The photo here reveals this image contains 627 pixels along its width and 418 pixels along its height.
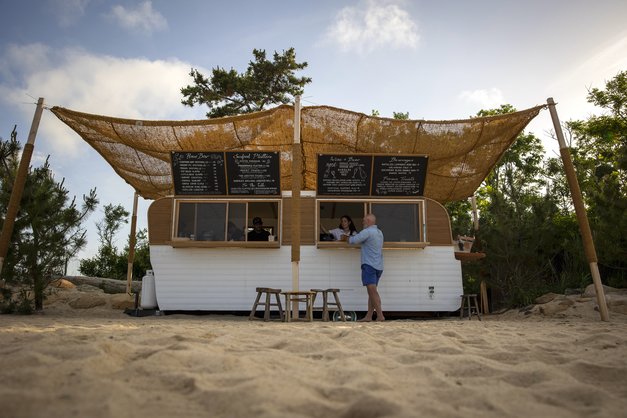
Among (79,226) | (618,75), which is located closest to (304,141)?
(79,226)

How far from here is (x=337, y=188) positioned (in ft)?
26.6

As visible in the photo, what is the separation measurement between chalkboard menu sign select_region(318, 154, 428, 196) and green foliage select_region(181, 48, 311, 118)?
8865 millimetres

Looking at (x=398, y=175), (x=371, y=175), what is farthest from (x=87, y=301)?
(x=398, y=175)

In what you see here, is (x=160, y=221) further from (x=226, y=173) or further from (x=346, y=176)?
(x=346, y=176)

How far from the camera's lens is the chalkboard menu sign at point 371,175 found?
809cm

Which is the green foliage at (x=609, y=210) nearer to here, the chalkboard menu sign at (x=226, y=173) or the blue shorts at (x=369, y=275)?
the blue shorts at (x=369, y=275)

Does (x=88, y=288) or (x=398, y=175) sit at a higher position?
(x=398, y=175)

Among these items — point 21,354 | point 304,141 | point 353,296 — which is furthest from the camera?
point 304,141

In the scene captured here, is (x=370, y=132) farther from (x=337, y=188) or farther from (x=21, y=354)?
(x=21, y=354)

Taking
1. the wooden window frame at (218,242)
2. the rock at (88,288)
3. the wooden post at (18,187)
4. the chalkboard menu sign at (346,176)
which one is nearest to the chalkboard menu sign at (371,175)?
the chalkboard menu sign at (346,176)

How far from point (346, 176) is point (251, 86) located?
30.3 ft

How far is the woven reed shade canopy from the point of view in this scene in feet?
24.4

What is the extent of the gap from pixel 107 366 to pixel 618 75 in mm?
22335

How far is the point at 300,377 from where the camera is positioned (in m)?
2.28
